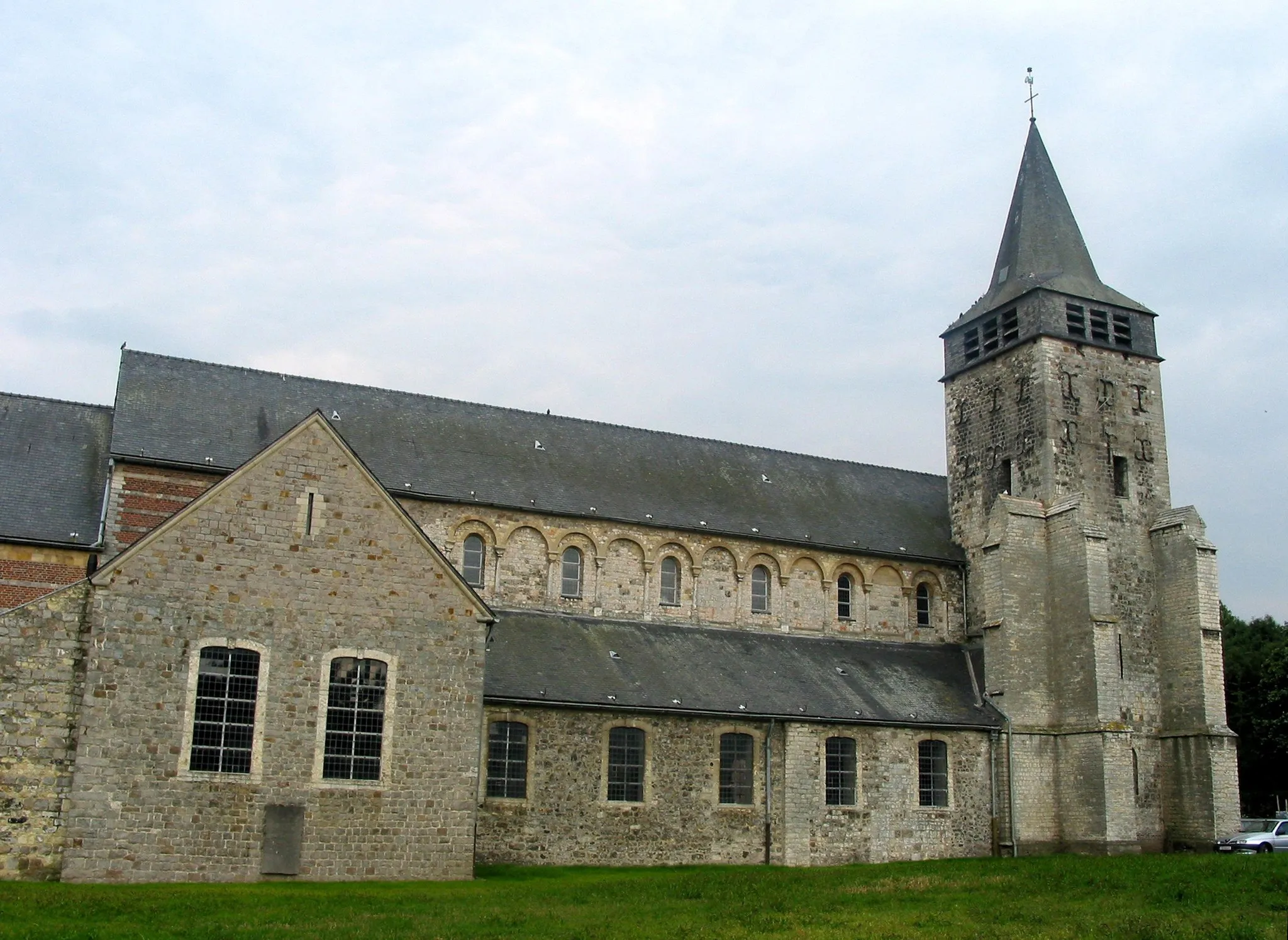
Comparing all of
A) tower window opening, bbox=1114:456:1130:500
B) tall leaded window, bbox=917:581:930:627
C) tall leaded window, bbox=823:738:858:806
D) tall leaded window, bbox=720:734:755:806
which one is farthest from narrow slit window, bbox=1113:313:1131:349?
tall leaded window, bbox=720:734:755:806

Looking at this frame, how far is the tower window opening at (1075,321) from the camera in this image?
125 feet

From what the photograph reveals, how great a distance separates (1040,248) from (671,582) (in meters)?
16.7

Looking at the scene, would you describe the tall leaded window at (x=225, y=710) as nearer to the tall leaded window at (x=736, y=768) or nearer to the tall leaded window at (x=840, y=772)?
the tall leaded window at (x=736, y=768)

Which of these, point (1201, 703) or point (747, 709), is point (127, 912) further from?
point (1201, 703)

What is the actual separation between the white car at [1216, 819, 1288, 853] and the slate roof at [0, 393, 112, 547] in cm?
2917

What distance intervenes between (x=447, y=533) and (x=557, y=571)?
3189mm

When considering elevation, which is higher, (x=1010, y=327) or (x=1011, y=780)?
(x=1010, y=327)

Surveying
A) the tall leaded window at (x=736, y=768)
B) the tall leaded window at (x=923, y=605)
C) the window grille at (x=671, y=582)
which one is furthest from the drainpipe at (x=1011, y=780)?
the window grille at (x=671, y=582)

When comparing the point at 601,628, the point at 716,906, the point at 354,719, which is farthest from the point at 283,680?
the point at 601,628

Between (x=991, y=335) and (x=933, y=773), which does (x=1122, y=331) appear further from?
(x=933, y=773)

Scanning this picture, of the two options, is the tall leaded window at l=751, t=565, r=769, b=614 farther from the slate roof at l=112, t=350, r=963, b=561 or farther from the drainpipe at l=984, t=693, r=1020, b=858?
the drainpipe at l=984, t=693, r=1020, b=858

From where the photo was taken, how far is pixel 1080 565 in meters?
35.0

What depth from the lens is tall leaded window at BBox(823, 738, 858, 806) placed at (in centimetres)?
3092

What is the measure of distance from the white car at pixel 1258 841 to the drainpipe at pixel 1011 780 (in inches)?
204
